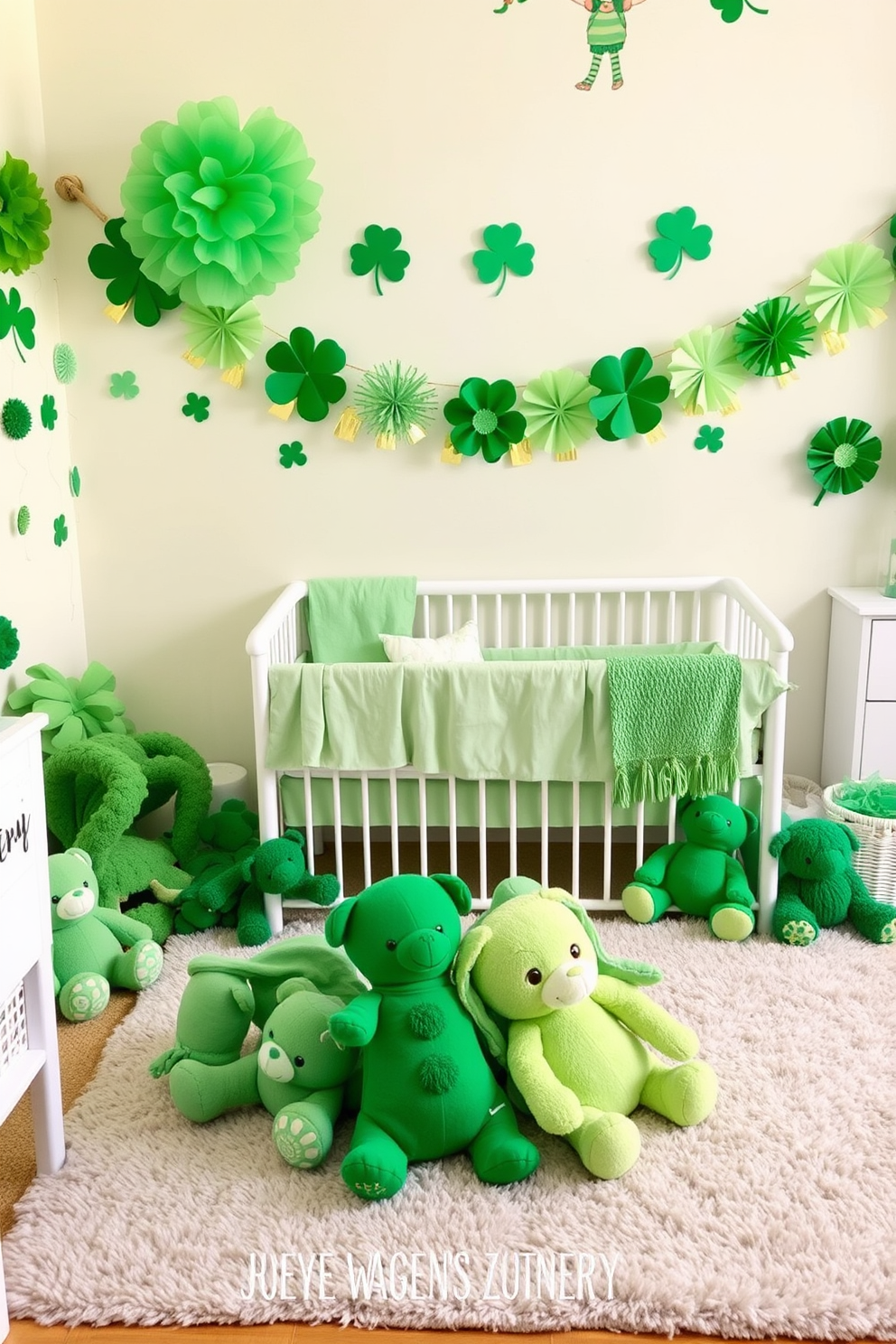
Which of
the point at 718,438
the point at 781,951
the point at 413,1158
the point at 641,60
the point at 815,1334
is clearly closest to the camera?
the point at 815,1334

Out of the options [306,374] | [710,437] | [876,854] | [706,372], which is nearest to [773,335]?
[706,372]

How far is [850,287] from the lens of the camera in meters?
2.81

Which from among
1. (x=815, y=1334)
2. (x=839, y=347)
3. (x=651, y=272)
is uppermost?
(x=651, y=272)

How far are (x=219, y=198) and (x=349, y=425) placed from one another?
604 millimetres

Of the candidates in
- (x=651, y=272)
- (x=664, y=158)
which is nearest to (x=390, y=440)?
(x=651, y=272)

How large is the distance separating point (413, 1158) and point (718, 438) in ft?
6.27

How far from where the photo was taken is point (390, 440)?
2.92 meters

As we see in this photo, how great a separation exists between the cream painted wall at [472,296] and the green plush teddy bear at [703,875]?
26.3 inches

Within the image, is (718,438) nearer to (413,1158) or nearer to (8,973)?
(413,1158)

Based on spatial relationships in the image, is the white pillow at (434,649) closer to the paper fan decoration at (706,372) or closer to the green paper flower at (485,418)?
the green paper flower at (485,418)

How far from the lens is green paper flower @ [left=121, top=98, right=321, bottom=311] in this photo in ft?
8.50

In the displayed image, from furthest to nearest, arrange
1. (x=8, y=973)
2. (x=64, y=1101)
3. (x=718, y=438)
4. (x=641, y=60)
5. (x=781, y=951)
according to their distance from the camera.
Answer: (x=718, y=438) < (x=641, y=60) < (x=781, y=951) < (x=64, y=1101) < (x=8, y=973)

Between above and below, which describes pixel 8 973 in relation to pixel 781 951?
above

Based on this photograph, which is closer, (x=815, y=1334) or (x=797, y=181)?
(x=815, y=1334)
